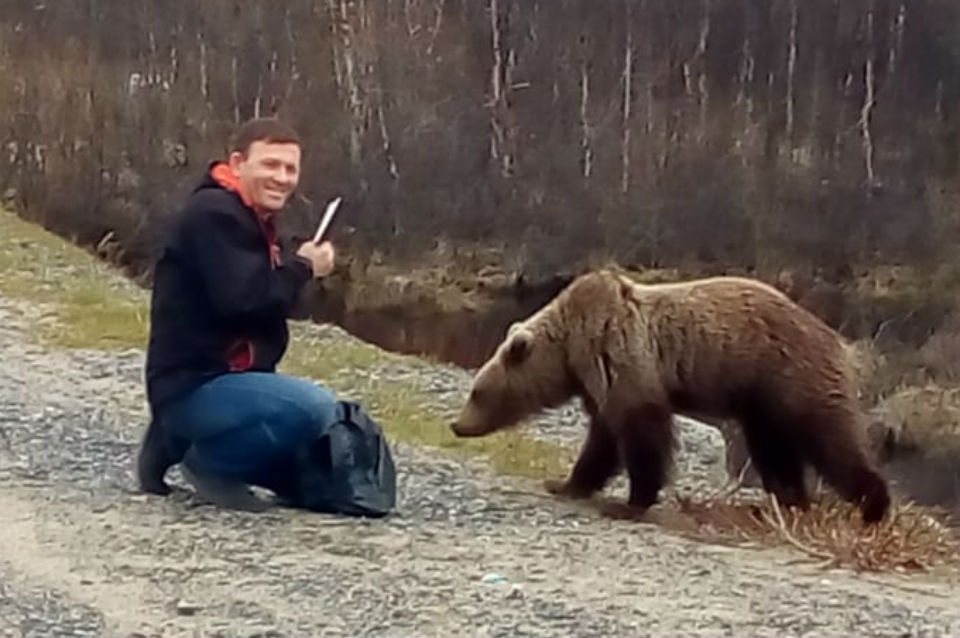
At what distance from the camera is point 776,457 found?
8.96 meters

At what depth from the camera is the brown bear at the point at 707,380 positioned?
862 centimetres

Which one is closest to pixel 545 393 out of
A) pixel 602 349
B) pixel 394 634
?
pixel 602 349

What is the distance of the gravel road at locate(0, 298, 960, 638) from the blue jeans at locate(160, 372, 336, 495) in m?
0.25

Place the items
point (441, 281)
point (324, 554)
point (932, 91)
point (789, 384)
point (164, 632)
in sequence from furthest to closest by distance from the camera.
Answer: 1. point (932, 91)
2. point (441, 281)
3. point (789, 384)
4. point (324, 554)
5. point (164, 632)

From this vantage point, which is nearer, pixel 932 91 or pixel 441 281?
pixel 441 281

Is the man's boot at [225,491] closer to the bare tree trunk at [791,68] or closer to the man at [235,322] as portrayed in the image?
the man at [235,322]

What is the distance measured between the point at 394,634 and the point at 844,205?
24433 millimetres

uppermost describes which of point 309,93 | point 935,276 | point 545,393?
point 545,393

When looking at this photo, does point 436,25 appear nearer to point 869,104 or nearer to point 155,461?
point 869,104

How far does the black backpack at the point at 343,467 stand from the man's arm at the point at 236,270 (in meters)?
0.59

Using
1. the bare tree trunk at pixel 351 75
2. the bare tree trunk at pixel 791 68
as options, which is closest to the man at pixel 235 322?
the bare tree trunk at pixel 351 75

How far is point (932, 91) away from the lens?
3216 cm

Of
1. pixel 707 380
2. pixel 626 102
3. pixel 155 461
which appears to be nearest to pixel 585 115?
pixel 626 102

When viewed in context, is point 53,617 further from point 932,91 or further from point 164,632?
point 932,91
